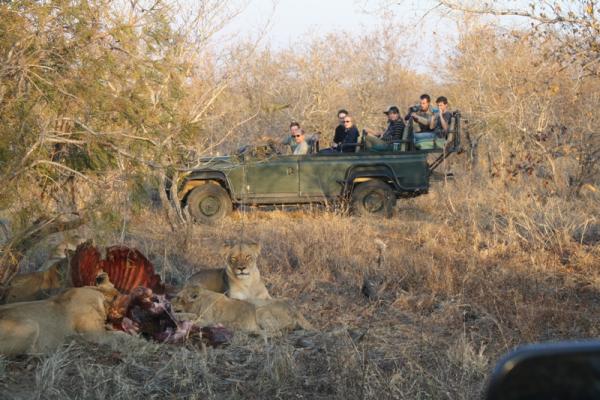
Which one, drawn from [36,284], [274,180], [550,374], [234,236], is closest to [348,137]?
[274,180]

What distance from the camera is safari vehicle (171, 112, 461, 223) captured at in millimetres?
13016

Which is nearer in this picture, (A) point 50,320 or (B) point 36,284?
(A) point 50,320

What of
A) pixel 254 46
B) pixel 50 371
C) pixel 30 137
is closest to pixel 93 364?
pixel 50 371

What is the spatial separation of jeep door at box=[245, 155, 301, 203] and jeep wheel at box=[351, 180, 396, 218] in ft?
3.40

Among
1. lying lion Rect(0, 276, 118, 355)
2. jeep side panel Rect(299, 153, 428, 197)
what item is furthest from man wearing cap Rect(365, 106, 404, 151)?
lying lion Rect(0, 276, 118, 355)

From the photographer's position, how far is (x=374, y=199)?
13.0 metres

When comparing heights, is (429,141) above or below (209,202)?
above

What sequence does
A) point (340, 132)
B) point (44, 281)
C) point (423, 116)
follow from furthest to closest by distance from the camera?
point (340, 132) < point (423, 116) < point (44, 281)

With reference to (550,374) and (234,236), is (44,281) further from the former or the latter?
(550,374)

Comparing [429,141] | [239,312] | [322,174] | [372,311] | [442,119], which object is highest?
[442,119]

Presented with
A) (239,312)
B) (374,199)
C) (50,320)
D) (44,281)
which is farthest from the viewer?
(374,199)

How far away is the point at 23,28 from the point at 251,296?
2.70 metres

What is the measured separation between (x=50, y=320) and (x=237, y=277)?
197cm

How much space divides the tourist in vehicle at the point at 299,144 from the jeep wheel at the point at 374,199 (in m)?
1.19
